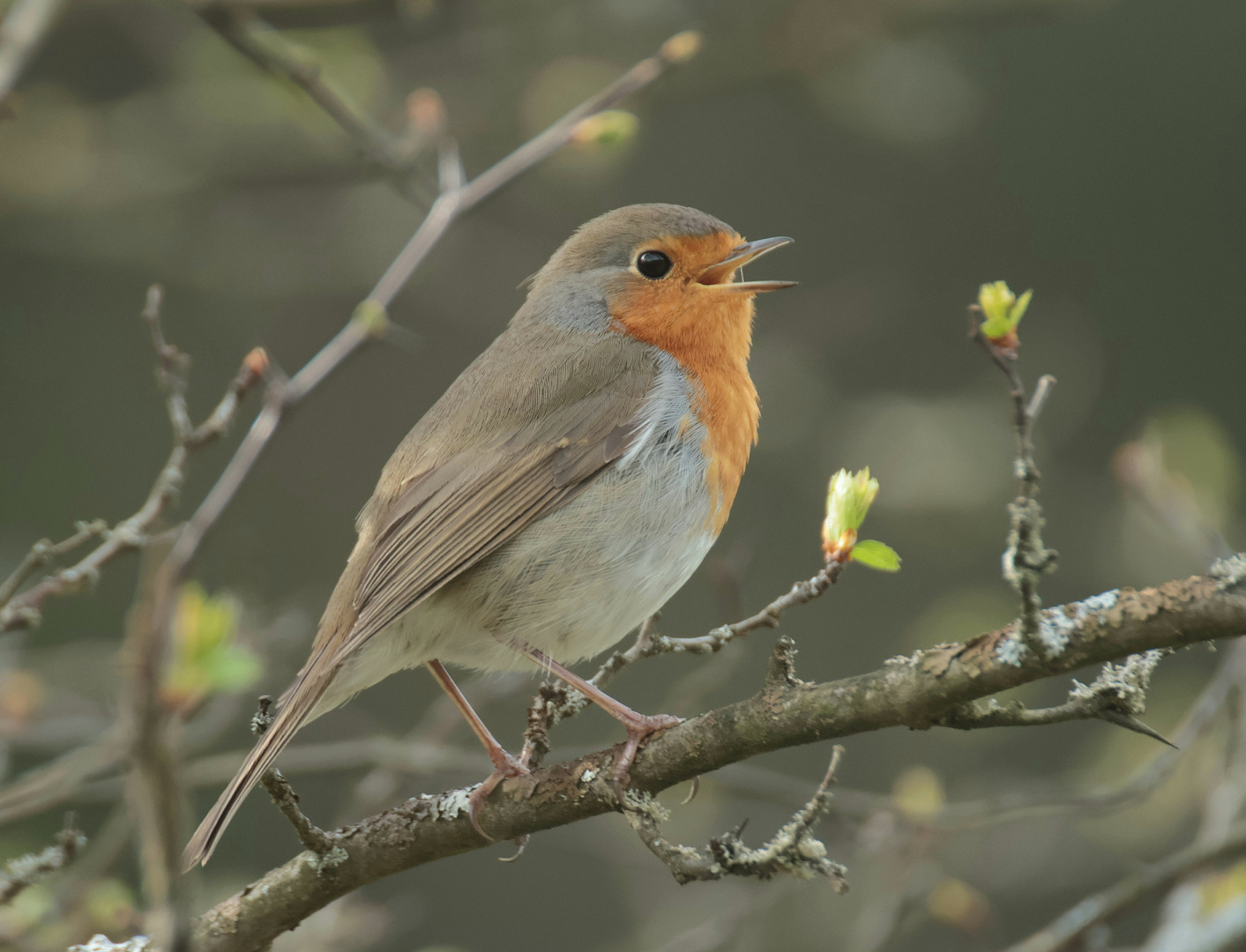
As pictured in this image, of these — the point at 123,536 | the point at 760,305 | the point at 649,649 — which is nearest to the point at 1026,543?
the point at 649,649

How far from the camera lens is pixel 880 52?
6.21m

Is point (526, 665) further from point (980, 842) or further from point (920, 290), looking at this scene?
point (920, 290)

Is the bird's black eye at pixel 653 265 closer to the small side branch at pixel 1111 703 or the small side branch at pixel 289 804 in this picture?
the small side branch at pixel 289 804

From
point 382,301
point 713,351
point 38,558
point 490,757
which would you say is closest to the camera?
point 38,558

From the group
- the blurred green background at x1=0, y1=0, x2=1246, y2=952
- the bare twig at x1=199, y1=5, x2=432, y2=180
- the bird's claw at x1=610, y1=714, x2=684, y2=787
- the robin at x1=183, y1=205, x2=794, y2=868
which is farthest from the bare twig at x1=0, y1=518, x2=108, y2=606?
the blurred green background at x1=0, y1=0, x2=1246, y2=952

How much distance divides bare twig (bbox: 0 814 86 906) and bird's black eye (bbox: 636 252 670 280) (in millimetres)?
2429

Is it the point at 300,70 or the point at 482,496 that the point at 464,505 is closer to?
the point at 482,496

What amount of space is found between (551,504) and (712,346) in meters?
0.82

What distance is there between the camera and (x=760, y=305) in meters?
6.78

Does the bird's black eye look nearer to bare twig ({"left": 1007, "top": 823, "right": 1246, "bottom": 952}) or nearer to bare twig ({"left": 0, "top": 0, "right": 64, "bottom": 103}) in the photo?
bare twig ({"left": 0, "top": 0, "right": 64, "bottom": 103})

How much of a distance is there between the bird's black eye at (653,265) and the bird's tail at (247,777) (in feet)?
6.00

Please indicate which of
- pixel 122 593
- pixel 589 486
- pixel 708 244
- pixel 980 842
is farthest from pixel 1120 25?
pixel 122 593

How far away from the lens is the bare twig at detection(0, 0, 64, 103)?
3.19 m

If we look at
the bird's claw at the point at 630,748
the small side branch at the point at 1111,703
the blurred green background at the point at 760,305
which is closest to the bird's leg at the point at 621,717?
the bird's claw at the point at 630,748
